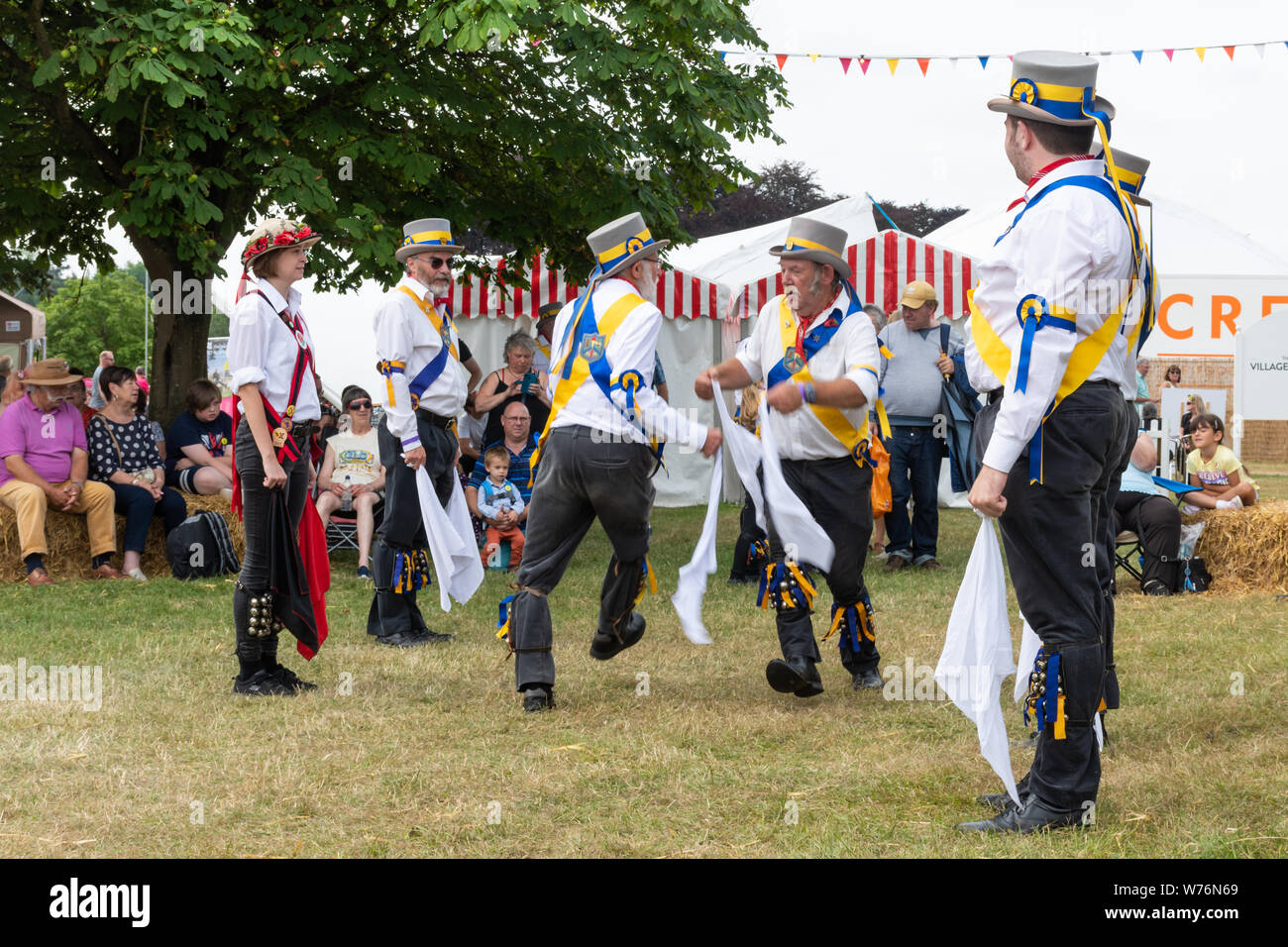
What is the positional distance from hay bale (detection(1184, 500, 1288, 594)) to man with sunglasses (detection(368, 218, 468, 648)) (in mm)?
5629

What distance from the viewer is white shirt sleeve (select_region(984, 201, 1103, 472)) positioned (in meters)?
3.76

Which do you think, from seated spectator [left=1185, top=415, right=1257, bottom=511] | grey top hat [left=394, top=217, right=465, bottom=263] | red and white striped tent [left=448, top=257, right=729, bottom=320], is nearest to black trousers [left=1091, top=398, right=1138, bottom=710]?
grey top hat [left=394, top=217, right=465, bottom=263]

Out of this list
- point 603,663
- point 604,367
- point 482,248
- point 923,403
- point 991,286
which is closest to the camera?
point 991,286

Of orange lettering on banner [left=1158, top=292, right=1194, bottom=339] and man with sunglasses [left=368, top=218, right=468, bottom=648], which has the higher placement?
orange lettering on banner [left=1158, top=292, right=1194, bottom=339]

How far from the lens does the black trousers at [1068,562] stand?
3.91 m

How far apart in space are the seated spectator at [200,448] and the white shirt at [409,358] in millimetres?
4059

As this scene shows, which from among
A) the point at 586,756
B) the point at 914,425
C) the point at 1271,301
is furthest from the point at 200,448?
the point at 1271,301

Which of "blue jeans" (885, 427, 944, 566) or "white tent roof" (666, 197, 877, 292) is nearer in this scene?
"blue jeans" (885, 427, 944, 566)

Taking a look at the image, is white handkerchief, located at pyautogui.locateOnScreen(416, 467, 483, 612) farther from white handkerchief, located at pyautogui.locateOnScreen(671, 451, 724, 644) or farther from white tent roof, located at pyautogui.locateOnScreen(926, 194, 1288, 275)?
white tent roof, located at pyautogui.locateOnScreen(926, 194, 1288, 275)

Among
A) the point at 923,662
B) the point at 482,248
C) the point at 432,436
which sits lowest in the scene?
the point at 923,662
